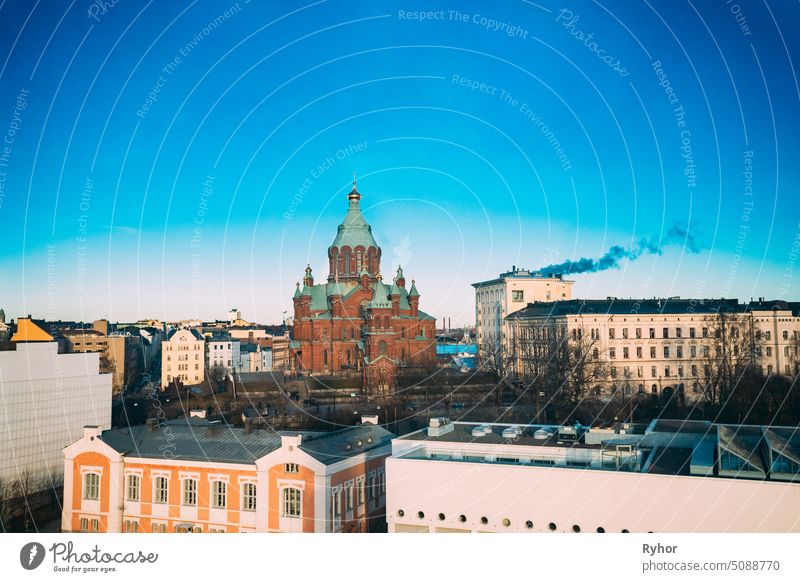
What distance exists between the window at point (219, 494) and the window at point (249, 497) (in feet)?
1.11

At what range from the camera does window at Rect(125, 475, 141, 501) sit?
12.2 meters

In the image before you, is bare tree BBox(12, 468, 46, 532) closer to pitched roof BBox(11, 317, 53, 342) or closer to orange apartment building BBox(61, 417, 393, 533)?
orange apartment building BBox(61, 417, 393, 533)

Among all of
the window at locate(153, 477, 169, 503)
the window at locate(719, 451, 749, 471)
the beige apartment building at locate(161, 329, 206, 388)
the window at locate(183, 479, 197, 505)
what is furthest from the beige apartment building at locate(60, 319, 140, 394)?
the window at locate(719, 451, 749, 471)

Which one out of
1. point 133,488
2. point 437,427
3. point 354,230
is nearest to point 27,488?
point 133,488

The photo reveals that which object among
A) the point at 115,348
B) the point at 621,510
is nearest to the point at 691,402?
the point at 621,510

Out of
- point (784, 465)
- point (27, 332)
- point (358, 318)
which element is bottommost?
point (784, 465)

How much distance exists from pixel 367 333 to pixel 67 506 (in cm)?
1590

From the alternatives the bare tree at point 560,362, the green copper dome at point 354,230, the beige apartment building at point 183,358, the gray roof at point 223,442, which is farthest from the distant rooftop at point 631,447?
the beige apartment building at point 183,358

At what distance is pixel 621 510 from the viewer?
8.98 meters

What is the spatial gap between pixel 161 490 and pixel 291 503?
2.47 meters

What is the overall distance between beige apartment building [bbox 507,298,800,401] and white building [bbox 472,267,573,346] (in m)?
5.04

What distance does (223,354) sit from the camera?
35688mm

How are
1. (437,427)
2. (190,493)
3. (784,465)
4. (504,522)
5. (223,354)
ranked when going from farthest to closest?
1. (223,354)
2. (437,427)
3. (190,493)
4. (504,522)
5. (784,465)
